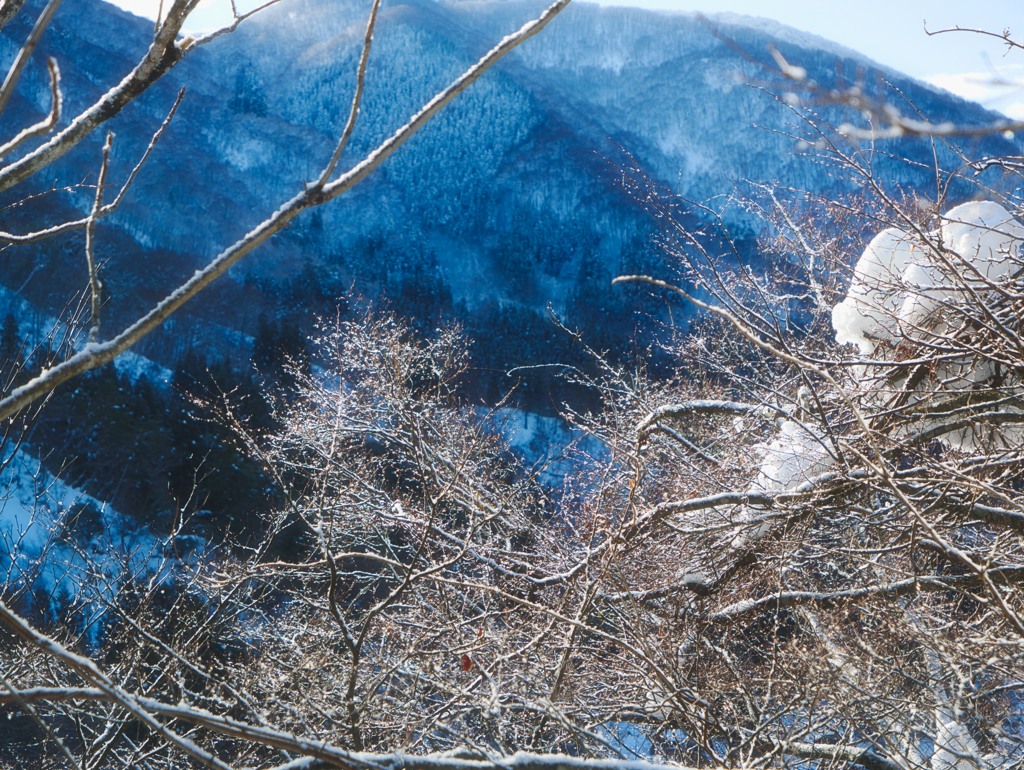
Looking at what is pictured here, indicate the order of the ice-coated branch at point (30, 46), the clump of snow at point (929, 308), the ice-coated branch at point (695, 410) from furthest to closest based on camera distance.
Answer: the ice-coated branch at point (695, 410)
the clump of snow at point (929, 308)
the ice-coated branch at point (30, 46)

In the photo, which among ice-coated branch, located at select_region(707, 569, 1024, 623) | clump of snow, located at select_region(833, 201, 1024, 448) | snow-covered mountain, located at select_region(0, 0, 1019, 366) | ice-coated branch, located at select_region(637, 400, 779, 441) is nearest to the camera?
clump of snow, located at select_region(833, 201, 1024, 448)

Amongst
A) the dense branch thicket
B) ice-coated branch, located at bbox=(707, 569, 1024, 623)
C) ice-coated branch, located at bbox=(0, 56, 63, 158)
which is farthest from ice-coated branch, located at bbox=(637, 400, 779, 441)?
ice-coated branch, located at bbox=(0, 56, 63, 158)

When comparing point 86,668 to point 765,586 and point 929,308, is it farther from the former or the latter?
point 765,586

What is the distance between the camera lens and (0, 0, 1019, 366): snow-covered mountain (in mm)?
22750

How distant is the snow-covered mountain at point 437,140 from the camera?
2275 cm

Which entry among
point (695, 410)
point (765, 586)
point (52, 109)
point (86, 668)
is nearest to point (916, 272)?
point (695, 410)

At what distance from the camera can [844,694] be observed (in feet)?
12.5

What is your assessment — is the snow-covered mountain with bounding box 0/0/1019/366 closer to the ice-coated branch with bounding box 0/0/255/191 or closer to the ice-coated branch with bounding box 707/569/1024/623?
the ice-coated branch with bounding box 707/569/1024/623

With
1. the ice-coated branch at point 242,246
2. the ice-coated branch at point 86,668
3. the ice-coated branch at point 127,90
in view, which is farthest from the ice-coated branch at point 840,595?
the ice-coated branch at point 127,90

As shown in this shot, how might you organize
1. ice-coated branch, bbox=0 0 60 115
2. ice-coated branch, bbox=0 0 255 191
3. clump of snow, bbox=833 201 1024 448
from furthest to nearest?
clump of snow, bbox=833 201 1024 448 → ice-coated branch, bbox=0 0 255 191 → ice-coated branch, bbox=0 0 60 115

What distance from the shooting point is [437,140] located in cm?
2650

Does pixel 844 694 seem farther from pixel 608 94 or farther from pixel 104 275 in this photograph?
pixel 608 94

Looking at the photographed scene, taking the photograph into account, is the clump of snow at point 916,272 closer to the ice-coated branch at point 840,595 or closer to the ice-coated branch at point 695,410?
the ice-coated branch at point 695,410

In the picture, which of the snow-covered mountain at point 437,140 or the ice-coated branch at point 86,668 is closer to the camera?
the ice-coated branch at point 86,668
